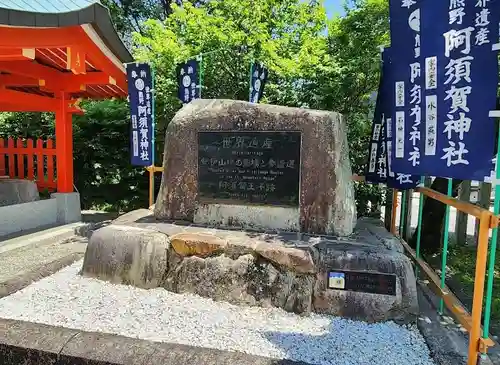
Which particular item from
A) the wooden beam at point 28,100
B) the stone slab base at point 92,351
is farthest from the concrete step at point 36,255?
the wooden beam at point 28,100

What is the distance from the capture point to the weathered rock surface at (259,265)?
11.6ft

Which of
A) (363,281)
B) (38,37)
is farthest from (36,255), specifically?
(363,281)

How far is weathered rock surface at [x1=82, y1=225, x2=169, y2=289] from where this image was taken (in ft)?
13.3

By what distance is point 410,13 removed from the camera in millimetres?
3170

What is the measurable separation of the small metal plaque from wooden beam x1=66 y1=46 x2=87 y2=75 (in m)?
4.97

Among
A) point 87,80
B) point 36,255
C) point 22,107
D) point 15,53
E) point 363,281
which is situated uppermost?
point 87,80

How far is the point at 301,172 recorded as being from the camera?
14.2 ft

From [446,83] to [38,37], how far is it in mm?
5439

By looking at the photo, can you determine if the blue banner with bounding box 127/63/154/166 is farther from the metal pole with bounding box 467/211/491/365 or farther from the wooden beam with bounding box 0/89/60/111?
the metal pole with bounding box 467/211/491/365

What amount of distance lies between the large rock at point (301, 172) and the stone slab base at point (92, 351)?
1.99 meters

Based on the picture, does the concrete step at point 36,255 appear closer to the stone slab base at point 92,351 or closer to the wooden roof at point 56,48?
the stone slab base at point 92,351

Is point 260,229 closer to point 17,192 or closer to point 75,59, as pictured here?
point 75,59

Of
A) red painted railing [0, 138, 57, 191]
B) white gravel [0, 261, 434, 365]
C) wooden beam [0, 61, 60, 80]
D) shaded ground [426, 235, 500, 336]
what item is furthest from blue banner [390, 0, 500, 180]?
red painted railing [0, 138, 57, 191]

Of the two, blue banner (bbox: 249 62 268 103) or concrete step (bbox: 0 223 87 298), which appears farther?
blue banner (bbox: 249 62 268 103)
